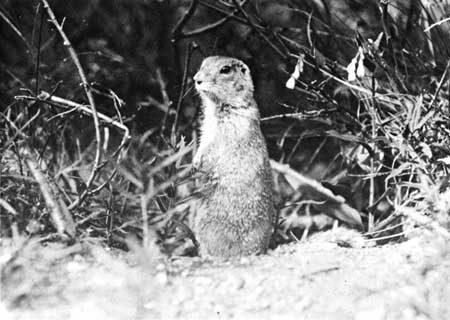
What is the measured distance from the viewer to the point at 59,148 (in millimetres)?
3543

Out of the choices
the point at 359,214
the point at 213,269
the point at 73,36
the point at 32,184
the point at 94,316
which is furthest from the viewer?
the point at 73,36

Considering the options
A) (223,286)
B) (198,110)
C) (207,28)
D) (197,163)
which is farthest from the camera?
(198,110)

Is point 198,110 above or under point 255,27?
under

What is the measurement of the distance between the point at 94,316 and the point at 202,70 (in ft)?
4.55

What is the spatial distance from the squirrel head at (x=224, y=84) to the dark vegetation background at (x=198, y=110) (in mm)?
238

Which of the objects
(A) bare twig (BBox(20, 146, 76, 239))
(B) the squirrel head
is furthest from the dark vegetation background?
(B) the squirrel head

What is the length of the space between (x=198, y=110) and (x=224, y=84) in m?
0.83

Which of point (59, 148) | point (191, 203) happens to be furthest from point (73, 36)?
point (191, 203)

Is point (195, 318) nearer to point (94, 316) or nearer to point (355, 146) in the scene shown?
point (94, 316)

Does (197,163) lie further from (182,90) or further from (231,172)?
(182,90)

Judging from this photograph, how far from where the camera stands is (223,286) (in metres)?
2.24

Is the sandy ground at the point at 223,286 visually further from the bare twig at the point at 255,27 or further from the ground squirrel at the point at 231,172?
the bare twig at the point at 255,27

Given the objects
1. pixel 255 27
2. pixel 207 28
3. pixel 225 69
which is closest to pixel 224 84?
pixel 225 69

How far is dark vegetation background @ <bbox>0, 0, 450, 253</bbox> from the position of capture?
115 inches
